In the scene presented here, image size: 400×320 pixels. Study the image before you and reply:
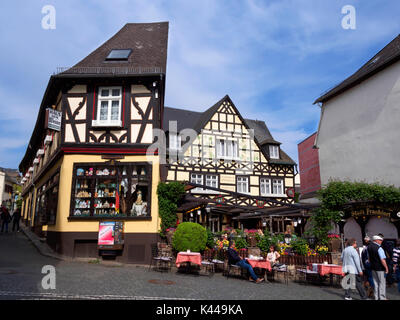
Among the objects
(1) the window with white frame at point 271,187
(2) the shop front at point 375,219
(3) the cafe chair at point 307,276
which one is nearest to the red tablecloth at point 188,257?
(3) the cafe chair at point 307,276

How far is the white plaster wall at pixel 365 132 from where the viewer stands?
55.4ft

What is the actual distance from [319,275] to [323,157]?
1378cm

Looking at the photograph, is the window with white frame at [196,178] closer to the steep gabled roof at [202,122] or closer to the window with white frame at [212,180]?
the window with white frame at [212,180]

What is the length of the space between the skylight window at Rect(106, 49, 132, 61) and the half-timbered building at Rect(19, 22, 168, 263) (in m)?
0.63

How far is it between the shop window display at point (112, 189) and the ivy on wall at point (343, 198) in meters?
7.23

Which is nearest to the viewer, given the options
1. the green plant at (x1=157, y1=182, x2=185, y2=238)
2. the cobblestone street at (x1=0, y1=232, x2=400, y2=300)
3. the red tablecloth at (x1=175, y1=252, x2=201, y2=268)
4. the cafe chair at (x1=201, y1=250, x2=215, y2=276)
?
the cobblestone street at (x1=0, y1=232, x2=400, y2=300)

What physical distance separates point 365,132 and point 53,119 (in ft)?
54.2

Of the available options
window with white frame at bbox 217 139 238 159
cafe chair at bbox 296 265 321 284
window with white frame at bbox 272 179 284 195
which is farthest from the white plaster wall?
cafe chair at bbox 296 265 321 284

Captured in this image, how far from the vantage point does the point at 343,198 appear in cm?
1380

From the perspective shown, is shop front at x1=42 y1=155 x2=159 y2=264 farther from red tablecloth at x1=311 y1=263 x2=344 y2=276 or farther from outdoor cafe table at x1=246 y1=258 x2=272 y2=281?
red tablecloth at x1=311 y1=263 x2=344 y2=276

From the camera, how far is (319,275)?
33.5 ft

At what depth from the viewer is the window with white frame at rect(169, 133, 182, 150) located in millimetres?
23547

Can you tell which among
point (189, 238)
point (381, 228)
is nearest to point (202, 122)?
point (381, 228)

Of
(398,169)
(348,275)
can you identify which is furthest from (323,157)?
(348,275)
